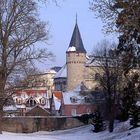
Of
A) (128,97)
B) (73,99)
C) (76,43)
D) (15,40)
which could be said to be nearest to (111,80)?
(128,97)

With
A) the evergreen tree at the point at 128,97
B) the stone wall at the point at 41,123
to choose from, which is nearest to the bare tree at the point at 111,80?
the evergreen tree at the point at 128,97

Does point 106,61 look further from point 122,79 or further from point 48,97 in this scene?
point 48,97

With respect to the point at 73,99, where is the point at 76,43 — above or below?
above

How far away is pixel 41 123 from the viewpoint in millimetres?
76875

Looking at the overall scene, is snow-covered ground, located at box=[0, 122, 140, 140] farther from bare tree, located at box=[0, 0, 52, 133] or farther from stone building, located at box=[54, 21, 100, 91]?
stone building, located at box=[54, 21, 100, 91]

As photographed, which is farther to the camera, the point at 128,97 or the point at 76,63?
the point at 76,63

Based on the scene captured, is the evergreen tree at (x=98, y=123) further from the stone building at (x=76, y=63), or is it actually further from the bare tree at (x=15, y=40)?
the stone building at (x=76, y=63)

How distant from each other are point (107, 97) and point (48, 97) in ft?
241

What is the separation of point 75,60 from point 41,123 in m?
63.6

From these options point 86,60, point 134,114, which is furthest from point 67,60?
point 134,114

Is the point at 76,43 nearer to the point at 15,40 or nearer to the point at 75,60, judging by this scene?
the point at 75,60

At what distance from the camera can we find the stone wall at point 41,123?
72.3 metres

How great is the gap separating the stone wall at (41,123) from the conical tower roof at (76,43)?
55.5 meters

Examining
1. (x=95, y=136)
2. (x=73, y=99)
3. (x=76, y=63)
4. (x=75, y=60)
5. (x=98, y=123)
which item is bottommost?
(x=95, y=136)
